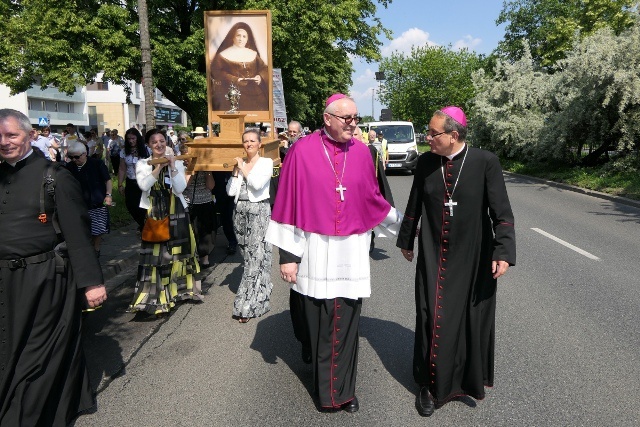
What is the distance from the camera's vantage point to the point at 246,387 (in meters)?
4.13

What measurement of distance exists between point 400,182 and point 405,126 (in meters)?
4.90

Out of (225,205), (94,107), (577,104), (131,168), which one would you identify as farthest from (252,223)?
(94,107)

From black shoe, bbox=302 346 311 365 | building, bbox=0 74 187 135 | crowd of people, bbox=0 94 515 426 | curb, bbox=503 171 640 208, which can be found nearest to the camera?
crowd of people, bbox=0 94 515 426

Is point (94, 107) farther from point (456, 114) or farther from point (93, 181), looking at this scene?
point (456, 114)

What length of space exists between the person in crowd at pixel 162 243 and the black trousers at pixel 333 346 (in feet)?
8.12

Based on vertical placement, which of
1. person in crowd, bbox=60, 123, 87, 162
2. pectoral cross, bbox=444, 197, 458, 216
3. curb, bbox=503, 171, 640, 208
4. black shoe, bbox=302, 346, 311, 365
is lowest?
black shoe, bbox=302, 346, 311, 365

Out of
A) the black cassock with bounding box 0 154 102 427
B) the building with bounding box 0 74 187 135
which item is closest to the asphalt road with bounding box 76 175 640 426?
the black cassock with bounding box 0 154 102 427

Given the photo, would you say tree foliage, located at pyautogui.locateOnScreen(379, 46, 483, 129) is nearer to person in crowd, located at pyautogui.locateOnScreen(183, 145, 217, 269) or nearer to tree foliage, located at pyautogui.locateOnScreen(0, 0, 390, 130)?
tree foliage, located at pyautogui.locateOnScreen(0, 0, 390, 130)

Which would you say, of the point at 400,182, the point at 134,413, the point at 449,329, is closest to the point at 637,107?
the point at 400,182

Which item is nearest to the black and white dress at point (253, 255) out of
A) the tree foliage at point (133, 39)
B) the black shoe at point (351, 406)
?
the black shoe at point (351, 406)

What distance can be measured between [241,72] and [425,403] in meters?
5.89

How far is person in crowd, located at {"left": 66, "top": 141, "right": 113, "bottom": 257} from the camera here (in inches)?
267

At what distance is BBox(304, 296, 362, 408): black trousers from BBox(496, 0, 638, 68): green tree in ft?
93.0

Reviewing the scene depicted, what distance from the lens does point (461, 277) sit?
144 inches
